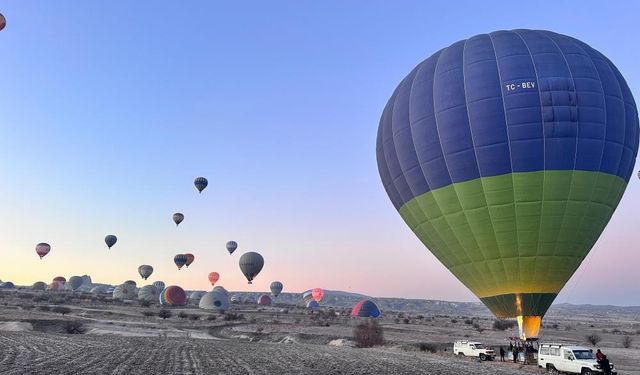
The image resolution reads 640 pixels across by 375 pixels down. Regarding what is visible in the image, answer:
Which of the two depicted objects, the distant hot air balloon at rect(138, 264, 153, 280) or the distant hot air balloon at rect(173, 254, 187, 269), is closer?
the distant hot air balloon at rect(173, 254, 187, 269)

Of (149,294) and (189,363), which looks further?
(149,294)

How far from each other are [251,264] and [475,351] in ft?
257

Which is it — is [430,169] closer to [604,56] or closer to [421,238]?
[421,238]

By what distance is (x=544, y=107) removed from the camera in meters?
27.2

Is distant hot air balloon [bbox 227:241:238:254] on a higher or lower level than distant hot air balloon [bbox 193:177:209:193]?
lower

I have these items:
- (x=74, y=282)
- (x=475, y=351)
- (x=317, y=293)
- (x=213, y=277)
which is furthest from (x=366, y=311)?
(x=74, y=282)

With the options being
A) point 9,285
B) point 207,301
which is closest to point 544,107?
point 207,301

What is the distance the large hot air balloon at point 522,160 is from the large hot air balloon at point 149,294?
9697 centimetres

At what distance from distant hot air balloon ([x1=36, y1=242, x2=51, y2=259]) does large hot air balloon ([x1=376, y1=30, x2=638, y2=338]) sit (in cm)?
11732

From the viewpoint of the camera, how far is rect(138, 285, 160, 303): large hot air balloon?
111938 millimetres

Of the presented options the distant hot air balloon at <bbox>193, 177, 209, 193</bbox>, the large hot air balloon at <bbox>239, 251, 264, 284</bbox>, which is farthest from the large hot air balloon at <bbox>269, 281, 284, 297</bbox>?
the distant hot air balloon at <bbox>193, 177, 209, 193</bbox>

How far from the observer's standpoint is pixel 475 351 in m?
33.1

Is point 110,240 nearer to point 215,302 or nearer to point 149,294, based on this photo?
point 149,294

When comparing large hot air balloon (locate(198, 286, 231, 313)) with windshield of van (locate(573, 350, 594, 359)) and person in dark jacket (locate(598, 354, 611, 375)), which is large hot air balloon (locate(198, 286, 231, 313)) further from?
person in dark jacket (locate(598, 354, 611, 375))
